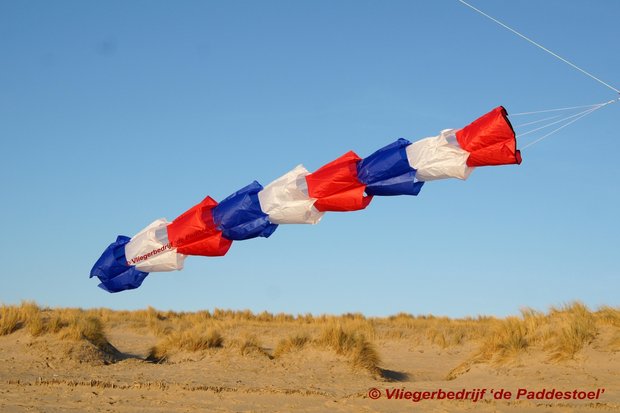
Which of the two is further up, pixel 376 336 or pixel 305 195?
pixel 305 195

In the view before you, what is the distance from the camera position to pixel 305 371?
17.5 meters

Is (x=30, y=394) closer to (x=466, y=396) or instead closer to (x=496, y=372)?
(x=466, y=396)

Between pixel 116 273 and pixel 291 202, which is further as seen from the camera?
pixel 116 273

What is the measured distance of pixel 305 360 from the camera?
18078 mm

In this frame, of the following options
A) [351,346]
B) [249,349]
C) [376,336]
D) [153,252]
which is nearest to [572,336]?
[351,346]

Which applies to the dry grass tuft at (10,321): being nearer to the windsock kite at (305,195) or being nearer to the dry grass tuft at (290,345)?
the dry grass tuft at (290,345)

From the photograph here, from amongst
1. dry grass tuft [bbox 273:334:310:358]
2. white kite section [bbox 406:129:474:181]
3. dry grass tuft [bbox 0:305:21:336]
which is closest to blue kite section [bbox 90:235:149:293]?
white kite section [bbox 406:129:474:181]

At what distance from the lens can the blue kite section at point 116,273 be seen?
40.4 feet

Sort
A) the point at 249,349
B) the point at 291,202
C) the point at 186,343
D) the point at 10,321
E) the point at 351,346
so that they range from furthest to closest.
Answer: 1. the point at 10,321
2. the point at 186,343
3. the point at 249,349
4. the point at 351,346
5. the point at 291,202

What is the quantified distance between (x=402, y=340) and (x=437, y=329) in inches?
76.0

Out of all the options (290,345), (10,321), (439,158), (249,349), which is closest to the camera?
(439,158)

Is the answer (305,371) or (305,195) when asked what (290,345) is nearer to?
(305,371)

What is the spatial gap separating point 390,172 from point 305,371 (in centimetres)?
882

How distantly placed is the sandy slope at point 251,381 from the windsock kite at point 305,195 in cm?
271
